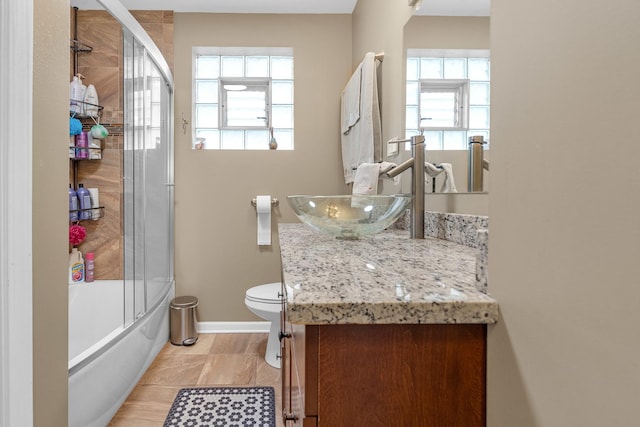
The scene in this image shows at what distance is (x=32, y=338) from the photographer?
0.95 m

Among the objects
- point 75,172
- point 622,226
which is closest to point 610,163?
point 622,226

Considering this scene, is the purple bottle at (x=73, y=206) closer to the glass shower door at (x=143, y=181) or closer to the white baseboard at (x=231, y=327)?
the glass shower door at (x=143, y=181)

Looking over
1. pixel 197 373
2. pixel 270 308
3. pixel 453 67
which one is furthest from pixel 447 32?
pixel 197 373

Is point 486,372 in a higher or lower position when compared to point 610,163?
lower

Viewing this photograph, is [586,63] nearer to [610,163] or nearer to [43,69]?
[610,163]

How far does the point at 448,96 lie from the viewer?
116 centimetres

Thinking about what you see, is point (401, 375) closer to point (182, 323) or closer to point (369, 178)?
point (369, 178)

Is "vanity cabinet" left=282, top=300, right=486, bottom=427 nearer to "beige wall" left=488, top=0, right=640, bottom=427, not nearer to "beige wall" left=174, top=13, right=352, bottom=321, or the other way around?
"beige wall" left=488, top=0, right=640, bottom=427

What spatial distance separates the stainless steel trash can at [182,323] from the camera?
247cm

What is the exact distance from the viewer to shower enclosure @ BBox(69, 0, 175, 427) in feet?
4.86

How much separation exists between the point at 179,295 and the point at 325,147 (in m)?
1.59

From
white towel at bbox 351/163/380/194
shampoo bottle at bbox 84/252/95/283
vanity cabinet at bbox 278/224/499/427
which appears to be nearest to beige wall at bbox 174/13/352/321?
shampoo bottle at bbox 84/252/95/283

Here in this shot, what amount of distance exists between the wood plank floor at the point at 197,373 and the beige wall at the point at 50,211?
2.05 feet

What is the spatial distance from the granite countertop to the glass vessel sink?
0.92 feet
